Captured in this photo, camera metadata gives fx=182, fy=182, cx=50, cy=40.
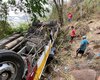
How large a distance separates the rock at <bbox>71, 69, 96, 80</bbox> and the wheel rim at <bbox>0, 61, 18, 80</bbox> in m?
3.20

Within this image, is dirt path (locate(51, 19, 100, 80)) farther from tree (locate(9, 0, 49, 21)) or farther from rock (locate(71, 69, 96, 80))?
tree (locate(9, 0, 49, 21))

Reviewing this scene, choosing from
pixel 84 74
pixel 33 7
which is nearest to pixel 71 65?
pixel 84 74

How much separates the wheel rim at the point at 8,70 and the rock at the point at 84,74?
320 centimetres

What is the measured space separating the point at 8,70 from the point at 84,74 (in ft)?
12.1

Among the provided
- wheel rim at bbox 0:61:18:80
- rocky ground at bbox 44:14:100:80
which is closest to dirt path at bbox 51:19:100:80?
rocky ground at bbox 44:14:100:80

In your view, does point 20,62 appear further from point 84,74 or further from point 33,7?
point 33,7

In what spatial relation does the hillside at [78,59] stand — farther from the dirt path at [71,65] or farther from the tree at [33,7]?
the tree at [33,7]

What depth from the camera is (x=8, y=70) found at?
13.7 ft

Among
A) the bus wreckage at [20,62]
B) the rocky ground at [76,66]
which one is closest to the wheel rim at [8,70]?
the bus wreckage at [20,62]

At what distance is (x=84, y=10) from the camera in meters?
19.8

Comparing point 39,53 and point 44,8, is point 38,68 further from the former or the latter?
point 44,8

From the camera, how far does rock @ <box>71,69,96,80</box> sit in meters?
6.82

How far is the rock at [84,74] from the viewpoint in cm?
682

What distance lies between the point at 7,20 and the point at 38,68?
8.23 m
